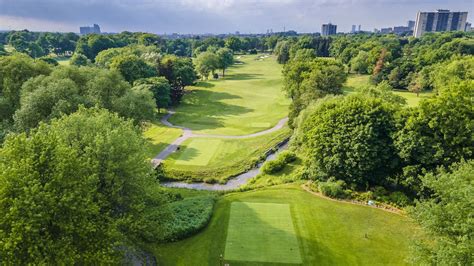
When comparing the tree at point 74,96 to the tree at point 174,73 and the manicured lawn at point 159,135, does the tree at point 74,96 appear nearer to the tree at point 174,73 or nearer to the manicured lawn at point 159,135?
the manicured lawn at point 159,135

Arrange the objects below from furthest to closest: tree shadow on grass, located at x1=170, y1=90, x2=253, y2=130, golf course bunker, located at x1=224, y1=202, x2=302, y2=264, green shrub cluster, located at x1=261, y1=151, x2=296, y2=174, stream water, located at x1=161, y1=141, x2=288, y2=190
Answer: tree shadow on grass, located at x1=170, y1=90, x2=253, y2=130 → green shrub cluster, located at x1=261, y1=151, x2=296, y2=174 → stream water, located at x1=161, y1=141, x2=288, y2=190 → golf course bunker, located at x1=224, y1=202, x2=302, y2=264

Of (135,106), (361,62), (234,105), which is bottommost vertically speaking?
(234,105)

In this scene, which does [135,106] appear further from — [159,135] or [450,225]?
[450,225]

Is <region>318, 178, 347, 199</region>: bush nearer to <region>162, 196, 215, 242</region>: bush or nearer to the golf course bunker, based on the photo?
the golf course bunker

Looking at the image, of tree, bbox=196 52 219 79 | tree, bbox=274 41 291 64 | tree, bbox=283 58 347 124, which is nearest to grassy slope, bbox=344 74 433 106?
tree, bbox=283 58 347 124

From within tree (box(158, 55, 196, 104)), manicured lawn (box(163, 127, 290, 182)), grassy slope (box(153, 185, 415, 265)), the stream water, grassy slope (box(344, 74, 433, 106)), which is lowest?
the stream water

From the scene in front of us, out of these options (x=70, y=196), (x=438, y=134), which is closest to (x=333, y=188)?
(x=438, y=134)

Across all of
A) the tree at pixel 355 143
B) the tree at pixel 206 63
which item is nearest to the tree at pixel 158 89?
the tree at pixel 206 63
